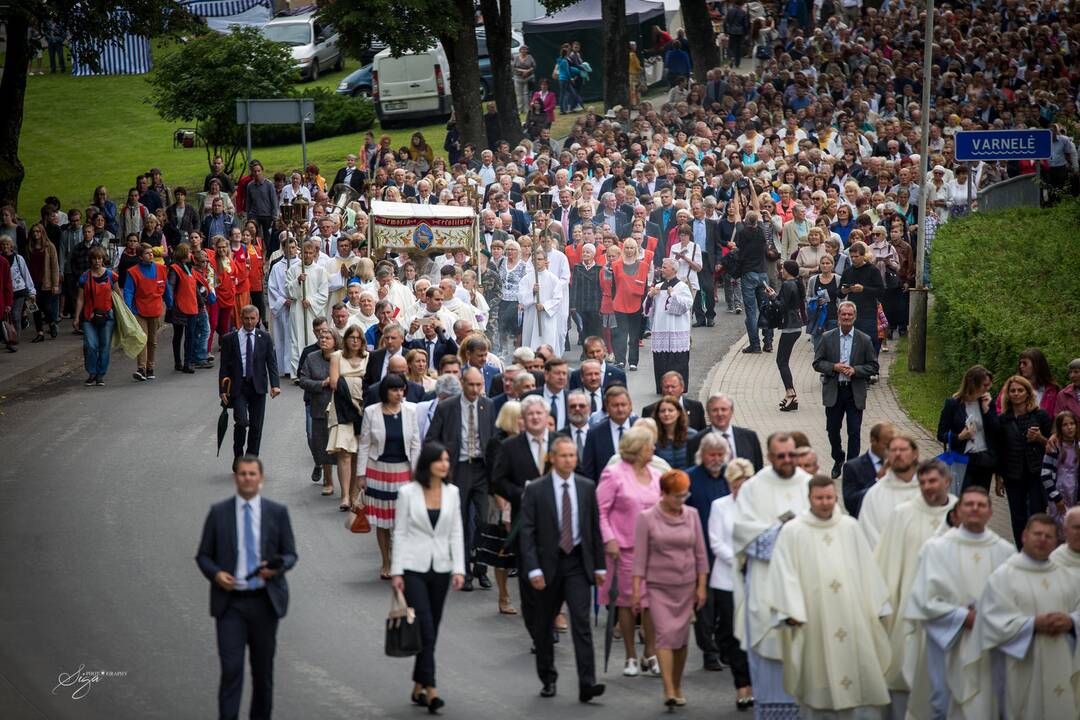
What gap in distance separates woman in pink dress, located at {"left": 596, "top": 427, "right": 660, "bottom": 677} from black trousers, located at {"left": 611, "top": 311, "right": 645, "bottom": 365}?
34.6 feet

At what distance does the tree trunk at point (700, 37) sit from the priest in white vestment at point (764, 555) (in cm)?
3314

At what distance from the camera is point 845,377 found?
16.2 m

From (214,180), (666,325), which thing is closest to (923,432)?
(666,325)

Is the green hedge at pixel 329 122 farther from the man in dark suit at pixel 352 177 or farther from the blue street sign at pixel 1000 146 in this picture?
the blue street sign at pixel 1000 146

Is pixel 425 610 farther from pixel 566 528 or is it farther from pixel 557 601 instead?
pixel 566 528

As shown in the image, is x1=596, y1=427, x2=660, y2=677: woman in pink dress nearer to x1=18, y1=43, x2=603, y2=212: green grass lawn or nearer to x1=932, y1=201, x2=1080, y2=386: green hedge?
x1=932, y1=201, x2=1080, y2=386: green hedge

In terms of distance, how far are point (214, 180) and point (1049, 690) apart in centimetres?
2108

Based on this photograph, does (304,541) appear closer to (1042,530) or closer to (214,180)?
(1042,530)

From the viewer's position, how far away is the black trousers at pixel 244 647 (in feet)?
31.1

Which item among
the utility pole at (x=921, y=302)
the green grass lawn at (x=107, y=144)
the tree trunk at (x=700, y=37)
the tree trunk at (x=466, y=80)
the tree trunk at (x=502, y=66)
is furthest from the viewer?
the tree trunk at (x=700, y=37)

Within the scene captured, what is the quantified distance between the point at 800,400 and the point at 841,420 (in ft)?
11.3

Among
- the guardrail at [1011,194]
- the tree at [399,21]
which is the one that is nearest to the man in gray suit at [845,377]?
the guardrail at [1011,194]

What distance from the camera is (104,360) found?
21.8m

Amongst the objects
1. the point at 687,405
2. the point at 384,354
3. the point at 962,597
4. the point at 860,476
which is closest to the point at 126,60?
the point at 384,354
